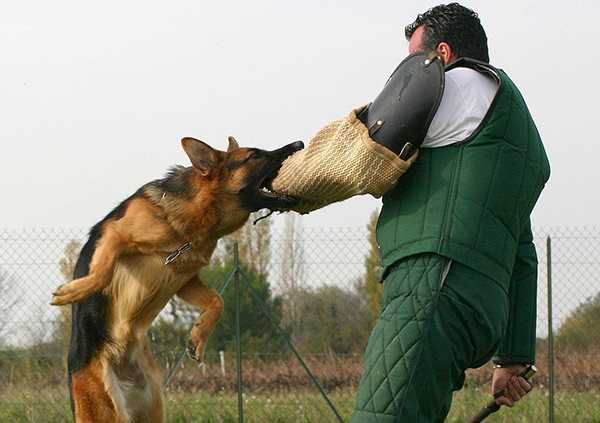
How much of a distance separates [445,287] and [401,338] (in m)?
0.20

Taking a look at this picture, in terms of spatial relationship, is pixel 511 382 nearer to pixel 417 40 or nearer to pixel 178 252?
pixel 417 40

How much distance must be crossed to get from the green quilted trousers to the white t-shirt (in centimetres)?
38

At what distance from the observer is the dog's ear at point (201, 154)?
4.80 meters

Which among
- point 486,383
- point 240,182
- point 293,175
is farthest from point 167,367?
point 293,175

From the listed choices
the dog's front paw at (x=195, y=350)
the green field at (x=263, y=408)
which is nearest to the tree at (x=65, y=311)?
the green field at (x=263, y=408)

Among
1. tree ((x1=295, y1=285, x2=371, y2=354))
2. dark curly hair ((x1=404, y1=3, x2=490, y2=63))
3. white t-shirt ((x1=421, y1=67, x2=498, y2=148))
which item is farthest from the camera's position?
tree ((x1=295, y1=285, x2=371, y2=354))

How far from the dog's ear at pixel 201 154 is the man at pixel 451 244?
215 cm

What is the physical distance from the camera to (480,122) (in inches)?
106

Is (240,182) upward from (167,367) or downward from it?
upward

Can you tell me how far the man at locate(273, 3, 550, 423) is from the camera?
2602 millimetres

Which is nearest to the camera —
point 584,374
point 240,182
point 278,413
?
point 240,182

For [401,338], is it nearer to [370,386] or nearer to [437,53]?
[370,386]

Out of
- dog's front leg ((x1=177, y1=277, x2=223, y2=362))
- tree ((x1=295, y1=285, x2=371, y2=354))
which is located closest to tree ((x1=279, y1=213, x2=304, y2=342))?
tree ((x1=295, y1=285, x2=371, y2=354))

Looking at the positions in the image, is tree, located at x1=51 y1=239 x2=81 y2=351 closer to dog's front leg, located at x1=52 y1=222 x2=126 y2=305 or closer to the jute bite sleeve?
dog's front leg, located at x1=52 y1=222 x2=126 y2=305
